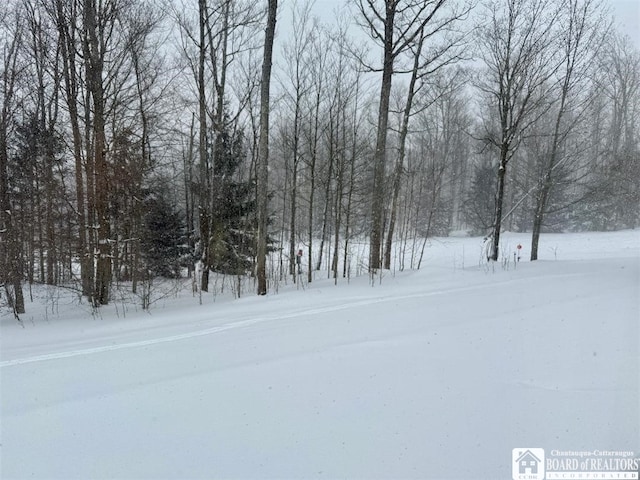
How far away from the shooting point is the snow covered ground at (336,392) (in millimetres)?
2205

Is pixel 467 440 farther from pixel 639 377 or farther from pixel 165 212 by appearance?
pixel 165 212

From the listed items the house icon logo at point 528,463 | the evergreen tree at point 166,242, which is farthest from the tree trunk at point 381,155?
the evergreen tree at point 166,242

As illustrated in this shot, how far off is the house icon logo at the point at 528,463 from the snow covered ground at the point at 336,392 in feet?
0.17

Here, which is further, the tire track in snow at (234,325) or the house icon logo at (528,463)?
the tire track in snow at (234,325)

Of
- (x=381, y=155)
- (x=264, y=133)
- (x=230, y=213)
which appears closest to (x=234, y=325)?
(x=264, y=133)

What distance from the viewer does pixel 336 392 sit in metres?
2.92

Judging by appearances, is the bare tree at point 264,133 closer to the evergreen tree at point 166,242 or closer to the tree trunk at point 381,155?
the tree trunk at point 381,155

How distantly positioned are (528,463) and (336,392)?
4.34 ft

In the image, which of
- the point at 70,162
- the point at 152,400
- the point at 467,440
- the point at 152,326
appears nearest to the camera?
the point at 467,440

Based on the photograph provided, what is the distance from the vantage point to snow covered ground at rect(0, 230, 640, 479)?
86.8 inches

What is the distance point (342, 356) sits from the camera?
3604 millimetres

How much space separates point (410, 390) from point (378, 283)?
506 centimetres

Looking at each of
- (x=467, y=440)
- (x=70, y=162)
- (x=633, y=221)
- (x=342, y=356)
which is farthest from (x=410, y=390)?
(x=633, y=221)

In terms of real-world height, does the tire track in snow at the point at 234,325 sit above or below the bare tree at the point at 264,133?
below
